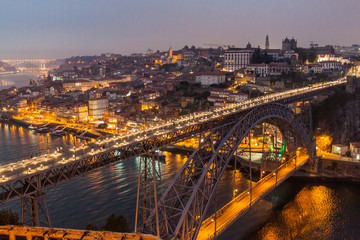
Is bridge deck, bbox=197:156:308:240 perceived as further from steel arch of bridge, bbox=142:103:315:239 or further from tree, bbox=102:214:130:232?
tree, bbox=102:214:130:232

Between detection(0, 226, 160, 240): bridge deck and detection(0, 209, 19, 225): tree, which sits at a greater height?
detection(0, 226, 160, 240): bridge deck

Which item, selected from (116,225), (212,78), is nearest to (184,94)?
(212,78)

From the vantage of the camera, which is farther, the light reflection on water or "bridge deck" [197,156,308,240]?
the light reflection on water

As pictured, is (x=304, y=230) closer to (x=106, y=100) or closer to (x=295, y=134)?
(x=295, y=134)

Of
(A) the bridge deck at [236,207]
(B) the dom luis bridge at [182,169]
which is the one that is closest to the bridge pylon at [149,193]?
(B) the dom luis bridge at [182,169]

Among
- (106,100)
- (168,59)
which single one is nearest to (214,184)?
(106,100)

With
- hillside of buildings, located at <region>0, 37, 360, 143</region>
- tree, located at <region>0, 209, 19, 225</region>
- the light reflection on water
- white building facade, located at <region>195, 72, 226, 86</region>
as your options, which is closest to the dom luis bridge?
tree, located at <region>0, 209, 19, 225</region>

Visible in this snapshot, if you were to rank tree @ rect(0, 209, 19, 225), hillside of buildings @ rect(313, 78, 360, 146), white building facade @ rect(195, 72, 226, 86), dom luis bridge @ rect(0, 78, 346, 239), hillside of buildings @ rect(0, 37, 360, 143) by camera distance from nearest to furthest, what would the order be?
dom luis bridge @ rect(0, 78, 346, 239), tree @ rect(0, 209, 19, 225), hillside of buildings @ rect(313, 78, 360, 146), hillside of buildings @ rect(0, 37, 360, 143), white building facade @ rect(195, 72, 226, 86)

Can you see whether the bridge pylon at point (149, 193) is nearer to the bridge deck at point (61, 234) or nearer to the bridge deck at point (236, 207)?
the bridge deck at point (236, 207)
